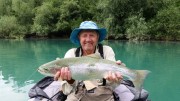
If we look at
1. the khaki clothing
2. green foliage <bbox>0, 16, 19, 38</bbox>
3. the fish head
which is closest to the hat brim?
the khaki clothing

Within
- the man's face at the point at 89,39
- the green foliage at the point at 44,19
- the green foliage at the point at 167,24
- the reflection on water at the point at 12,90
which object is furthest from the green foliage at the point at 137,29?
the man's face at the point at 89,39

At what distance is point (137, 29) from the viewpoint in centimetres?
2814

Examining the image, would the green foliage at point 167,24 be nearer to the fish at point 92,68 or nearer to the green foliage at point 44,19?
the green foliage at point 44,19

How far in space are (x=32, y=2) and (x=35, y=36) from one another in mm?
4859

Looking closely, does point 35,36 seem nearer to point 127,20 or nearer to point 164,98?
point 127,20

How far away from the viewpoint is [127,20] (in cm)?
3014

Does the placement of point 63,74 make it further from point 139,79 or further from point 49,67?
point 139,79

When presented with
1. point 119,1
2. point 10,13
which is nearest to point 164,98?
point 119,1

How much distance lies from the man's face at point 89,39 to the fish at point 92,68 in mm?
626

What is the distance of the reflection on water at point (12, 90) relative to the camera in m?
8.36

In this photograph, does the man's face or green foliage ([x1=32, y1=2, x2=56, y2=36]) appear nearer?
the man's face

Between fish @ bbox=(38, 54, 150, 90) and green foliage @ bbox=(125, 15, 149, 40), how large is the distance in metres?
25.0

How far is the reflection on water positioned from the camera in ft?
27.4

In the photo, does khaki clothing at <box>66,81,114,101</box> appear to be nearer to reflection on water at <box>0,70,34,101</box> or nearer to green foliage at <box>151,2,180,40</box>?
reflection on water at <box>0,70,34,101</box>
